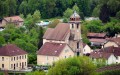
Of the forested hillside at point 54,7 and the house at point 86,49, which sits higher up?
the forested hillside at point 54,7

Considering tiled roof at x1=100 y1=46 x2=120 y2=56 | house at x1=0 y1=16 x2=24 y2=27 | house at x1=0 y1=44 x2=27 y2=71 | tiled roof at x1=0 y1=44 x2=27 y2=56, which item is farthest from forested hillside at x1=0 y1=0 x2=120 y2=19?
tiled roof at x1=0 y1=44 x2=27 y2=56

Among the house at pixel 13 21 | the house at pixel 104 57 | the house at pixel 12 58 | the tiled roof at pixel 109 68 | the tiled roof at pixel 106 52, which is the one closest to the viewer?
the tiled roof at pixel 109 68

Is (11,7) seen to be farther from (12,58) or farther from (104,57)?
(12,58)

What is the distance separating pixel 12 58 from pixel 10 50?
32.7 inches

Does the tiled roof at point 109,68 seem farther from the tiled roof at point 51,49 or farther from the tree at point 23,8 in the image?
the tree at point 23,8

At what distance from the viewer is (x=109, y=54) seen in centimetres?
5481

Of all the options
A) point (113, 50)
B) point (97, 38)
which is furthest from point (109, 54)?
point (97, 38)

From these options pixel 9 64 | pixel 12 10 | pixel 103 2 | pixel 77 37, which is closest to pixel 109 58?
pixel 77 37

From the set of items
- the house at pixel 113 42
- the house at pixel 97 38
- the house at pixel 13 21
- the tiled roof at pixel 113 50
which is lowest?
the tiled roof at pixel 113 50

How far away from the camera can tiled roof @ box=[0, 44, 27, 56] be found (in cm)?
5116

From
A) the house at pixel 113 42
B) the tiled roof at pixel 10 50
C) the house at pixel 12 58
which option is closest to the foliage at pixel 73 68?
the house at pixel 12 58

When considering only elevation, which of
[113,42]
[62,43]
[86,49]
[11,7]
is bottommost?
[86,49]

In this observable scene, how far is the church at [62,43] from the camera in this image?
2094 inches

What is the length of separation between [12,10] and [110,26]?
69.6 ft
